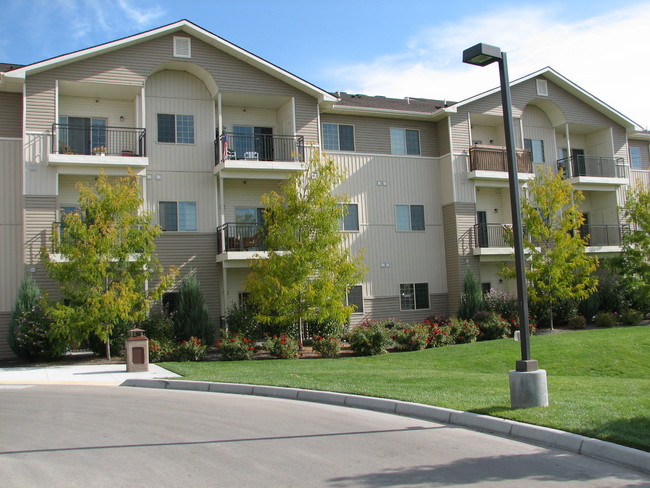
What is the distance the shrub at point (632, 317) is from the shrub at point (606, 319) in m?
0.37

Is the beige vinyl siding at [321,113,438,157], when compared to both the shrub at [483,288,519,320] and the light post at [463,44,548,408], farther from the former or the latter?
the light post at [463,44,548,408]

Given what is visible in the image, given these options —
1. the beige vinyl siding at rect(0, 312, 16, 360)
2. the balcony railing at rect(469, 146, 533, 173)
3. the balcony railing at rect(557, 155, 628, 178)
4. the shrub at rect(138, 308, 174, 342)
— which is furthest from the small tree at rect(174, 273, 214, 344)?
the balcony railing at rect(557, 155, 628, 178)

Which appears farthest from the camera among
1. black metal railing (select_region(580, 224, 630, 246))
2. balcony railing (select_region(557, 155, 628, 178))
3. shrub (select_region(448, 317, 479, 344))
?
balcony railing (select_region(557, 155, 628, 178))

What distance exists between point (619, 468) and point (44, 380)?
14.0 metres

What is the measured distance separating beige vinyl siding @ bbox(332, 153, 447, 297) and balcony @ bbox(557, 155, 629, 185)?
280 inches

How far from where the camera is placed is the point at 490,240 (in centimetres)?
2869

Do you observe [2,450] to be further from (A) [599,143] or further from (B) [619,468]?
(A) [599,143]

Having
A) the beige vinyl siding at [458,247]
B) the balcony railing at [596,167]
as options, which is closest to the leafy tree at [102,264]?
the beige vinyl siding at [458,247]

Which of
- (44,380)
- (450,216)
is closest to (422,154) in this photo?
(450,216)

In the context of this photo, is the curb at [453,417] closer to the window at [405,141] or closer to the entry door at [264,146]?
the entry door at [264,146]

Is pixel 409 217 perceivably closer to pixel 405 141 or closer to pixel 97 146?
pixel 405 141

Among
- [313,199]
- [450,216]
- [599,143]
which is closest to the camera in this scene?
[313,199]

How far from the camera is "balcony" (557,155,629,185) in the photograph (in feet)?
102

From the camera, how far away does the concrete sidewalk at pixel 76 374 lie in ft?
53.3
